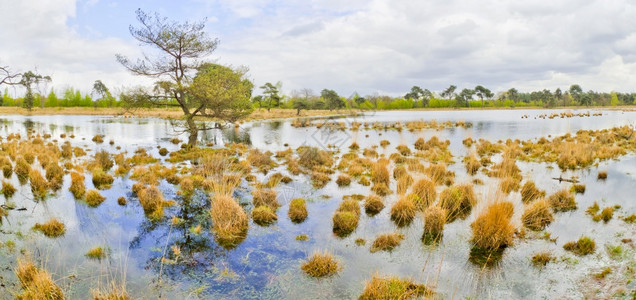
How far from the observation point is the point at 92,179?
51.2ft

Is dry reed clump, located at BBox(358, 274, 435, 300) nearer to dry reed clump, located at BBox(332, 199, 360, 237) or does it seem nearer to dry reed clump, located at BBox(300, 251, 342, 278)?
dry reed clump, located at BBox(300, 251, 342, 278)

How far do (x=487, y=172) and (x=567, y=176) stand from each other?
11.1 feet

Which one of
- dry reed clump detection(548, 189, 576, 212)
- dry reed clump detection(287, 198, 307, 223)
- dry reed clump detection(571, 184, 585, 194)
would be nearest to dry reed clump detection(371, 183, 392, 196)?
dry reed clump detection(287, 198, 307, 223)

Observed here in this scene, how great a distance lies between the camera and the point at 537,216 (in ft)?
33.5

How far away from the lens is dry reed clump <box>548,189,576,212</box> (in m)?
11.3

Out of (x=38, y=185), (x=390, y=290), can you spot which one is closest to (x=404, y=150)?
(x=390, y=290)

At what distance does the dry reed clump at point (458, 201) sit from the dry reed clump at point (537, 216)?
1.67 metres

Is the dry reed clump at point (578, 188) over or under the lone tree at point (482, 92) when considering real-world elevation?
under

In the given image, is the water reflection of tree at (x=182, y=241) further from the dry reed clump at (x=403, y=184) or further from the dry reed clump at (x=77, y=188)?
the dry reed clump at (x=403, y=184)

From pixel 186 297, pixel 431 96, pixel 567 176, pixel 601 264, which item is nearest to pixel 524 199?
pixel 601 264

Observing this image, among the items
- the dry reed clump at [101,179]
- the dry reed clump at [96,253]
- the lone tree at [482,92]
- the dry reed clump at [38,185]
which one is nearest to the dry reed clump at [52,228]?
the dry reed clump at [96,253]

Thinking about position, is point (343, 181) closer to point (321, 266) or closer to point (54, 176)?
point (321, 266)

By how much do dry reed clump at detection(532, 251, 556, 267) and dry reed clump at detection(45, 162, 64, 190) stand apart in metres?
16.9

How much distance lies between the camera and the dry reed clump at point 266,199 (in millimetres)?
11820
